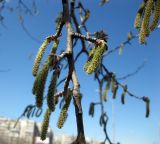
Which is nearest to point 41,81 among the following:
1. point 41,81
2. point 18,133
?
point 41,81

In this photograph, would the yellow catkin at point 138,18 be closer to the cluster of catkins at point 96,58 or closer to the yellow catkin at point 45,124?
the cluster of catkins at point 96,58

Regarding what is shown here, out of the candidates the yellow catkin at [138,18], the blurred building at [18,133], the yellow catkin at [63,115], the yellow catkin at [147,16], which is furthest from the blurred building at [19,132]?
the yellow catkin at [63,115]

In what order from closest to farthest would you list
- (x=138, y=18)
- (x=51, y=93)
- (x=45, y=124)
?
(x=51, y=93), (x=45, y=124), (x=138, y=18)

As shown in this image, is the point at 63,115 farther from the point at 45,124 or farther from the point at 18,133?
the point at 18,133

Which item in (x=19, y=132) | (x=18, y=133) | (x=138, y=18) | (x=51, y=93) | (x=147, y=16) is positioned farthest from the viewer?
(x=19, y=132)

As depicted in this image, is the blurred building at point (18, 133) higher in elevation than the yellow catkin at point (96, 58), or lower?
higher

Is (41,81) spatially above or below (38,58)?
below

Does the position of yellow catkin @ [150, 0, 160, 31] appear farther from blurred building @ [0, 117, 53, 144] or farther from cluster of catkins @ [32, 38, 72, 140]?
blurred building @ [0, 117, 53, 144]

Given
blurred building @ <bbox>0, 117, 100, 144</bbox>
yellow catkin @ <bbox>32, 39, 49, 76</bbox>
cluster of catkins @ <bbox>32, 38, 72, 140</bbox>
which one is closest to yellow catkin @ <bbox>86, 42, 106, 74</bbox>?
cluster of catkins @ <bbox>32, 38, 72, 140</bbox>

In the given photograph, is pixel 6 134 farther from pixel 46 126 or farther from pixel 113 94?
pixel 46 126
